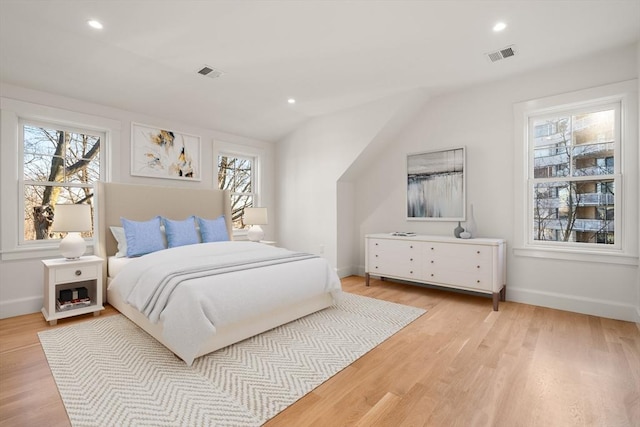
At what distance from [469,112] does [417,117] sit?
686 mm

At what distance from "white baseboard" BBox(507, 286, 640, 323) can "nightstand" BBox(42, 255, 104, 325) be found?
4432mm

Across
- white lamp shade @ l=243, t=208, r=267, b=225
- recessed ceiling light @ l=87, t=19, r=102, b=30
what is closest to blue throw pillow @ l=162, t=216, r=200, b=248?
white lamp shade @ l=243, t=208, r=267, b=225

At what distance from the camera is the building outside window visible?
3.10m

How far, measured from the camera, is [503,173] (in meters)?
3.64

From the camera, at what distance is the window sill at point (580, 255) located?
116 inches

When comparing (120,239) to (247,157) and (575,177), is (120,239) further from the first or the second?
(575,177)

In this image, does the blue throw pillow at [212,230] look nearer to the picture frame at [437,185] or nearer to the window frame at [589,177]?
the picture frame at [437,185]

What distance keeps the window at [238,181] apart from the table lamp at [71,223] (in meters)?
2.11

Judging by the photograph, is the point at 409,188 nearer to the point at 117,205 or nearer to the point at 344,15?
the point at 344,15

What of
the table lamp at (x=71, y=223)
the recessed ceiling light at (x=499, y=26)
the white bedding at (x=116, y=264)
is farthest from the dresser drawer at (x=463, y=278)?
the table lamp at (x=71, y=223)

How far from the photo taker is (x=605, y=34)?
2703 mm

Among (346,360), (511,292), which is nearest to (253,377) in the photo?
(346,360)

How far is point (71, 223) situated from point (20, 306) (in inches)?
41.5

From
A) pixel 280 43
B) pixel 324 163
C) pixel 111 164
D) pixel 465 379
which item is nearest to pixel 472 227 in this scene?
pixel 465 379
